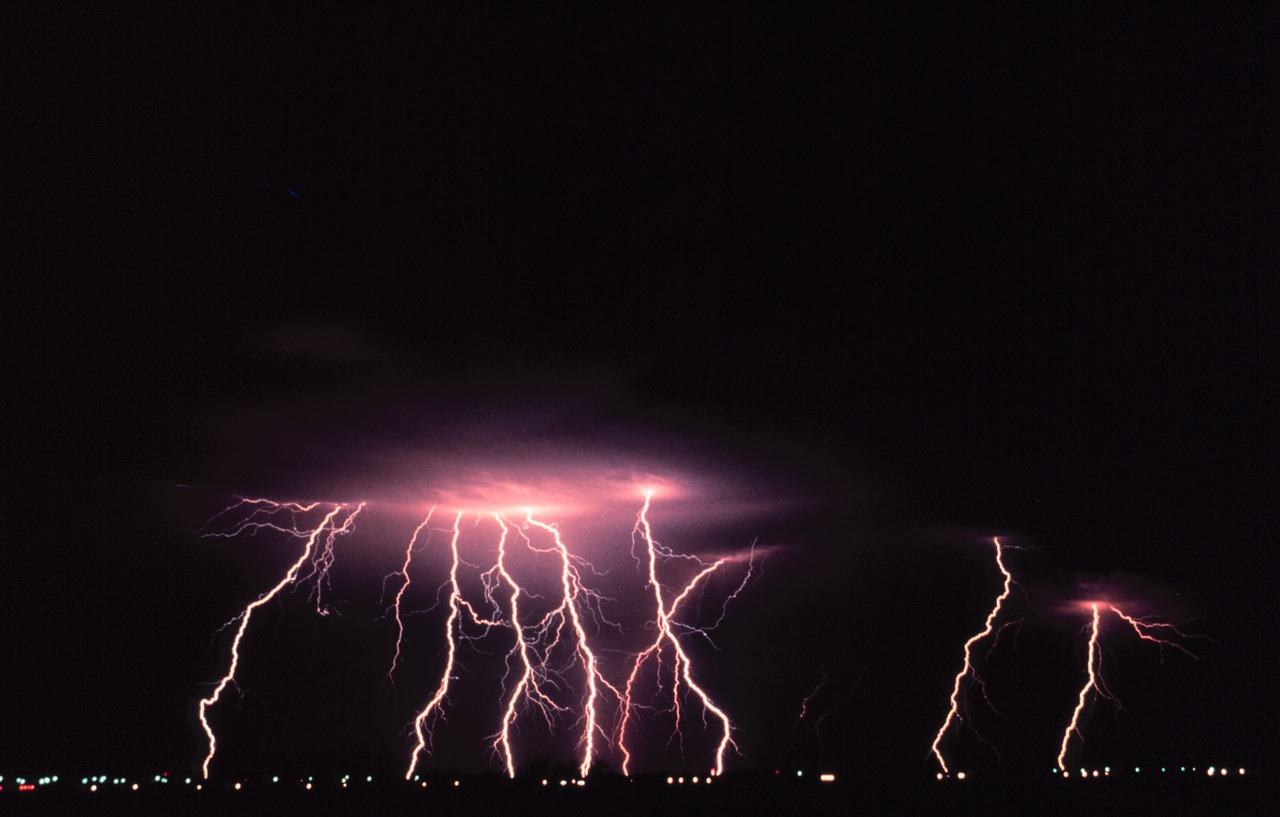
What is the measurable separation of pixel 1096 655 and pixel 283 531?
10941mm

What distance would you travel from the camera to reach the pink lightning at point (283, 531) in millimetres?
9141

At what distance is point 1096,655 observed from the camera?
11445 mm

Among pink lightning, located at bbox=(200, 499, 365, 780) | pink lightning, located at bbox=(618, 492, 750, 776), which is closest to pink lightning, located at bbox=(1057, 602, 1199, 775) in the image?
pink lightning, located at bbox=(618, 492, 750, 776)

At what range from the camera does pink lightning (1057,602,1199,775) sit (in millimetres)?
11281

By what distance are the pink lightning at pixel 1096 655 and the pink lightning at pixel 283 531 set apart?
9.93 metres

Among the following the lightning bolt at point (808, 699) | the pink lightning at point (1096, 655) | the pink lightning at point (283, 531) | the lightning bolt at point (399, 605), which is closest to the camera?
the pink lightning at point (283, 531)

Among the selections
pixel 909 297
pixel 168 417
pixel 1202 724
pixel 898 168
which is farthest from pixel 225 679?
pixel 1202 724

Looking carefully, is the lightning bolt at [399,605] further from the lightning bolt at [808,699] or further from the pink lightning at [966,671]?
the pink lightning at [966,671]

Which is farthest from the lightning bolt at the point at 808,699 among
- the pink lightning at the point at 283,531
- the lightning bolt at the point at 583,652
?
the pink lightning at the point at 283,531

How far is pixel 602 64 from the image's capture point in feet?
9.19

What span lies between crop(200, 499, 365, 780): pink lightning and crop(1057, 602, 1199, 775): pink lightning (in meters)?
9.93

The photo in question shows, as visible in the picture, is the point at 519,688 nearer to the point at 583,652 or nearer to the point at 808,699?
the point at 583,652

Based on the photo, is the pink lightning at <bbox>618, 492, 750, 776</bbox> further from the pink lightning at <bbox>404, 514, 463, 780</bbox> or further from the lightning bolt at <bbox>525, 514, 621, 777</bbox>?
the pink lightning at <bbox>404, 514, 463, 780</bbox>

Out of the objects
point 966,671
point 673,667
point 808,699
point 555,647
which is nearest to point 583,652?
point 555,647
